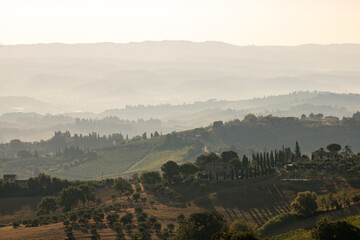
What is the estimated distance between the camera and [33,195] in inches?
6275

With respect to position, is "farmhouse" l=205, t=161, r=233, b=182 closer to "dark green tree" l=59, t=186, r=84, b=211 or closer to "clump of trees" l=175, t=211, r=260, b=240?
"dark green tree" l=59, t=186, r=84, b=211

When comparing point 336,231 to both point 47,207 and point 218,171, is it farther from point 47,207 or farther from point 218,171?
point 47,207

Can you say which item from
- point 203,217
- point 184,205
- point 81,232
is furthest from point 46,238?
point 184,205

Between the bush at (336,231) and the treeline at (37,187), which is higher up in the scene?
the treeline at (37,187)

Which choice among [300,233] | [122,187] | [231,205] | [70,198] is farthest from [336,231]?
[122,187]

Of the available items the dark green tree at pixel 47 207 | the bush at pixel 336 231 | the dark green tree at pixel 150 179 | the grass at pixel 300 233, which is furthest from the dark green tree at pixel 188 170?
the bush at pixel 336 231

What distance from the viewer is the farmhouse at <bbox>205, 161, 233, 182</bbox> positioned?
152125mm

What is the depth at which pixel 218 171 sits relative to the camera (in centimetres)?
15700

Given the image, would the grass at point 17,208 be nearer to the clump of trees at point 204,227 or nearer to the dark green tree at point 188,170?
the dark green tree at point 188,170

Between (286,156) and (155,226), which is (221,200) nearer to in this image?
(155,226)

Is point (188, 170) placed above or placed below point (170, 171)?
below

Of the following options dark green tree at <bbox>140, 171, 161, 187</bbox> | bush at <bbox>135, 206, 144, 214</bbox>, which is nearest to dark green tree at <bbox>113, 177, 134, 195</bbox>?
dark green tree at <bbox>140, 171, 161, 187</bbox>

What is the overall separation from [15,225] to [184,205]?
37.1m

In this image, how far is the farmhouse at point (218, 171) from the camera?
499 feet
